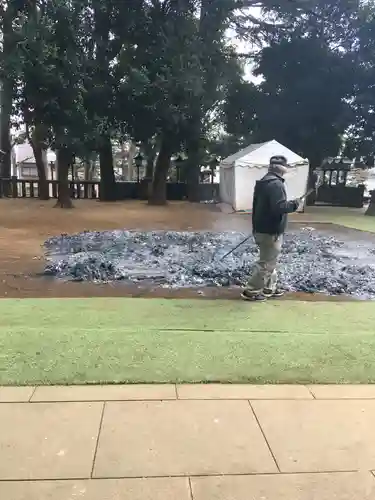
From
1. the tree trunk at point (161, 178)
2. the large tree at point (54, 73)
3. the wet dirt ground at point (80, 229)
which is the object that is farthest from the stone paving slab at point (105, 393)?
the tree trunk at point (161, 178)

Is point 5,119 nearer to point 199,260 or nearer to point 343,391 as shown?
point 199,260

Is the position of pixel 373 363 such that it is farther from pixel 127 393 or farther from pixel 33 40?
pixel 33 40

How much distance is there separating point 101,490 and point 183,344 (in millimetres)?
2124

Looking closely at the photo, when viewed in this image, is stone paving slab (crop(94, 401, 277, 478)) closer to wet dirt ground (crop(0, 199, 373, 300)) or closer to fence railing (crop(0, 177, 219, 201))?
wet dirt ground (crop(0, 199, 373, 300))

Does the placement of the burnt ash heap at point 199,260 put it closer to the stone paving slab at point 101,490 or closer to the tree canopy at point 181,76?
the stone paving slab at point 101,490

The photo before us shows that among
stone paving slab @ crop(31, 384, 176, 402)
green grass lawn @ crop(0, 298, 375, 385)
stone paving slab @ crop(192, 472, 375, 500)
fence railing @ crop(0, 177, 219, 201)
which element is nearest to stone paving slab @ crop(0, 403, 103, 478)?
stone paving slab @ crop(31, 384, 176, 402)

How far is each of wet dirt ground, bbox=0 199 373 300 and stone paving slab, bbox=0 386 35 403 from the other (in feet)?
12.3

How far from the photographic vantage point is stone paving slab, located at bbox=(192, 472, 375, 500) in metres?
2.45

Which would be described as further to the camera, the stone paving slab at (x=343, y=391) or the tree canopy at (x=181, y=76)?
the tree canopy at (x=181, y=76)

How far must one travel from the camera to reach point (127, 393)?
11.6 ft

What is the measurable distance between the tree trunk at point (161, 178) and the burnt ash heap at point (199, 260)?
11984 mm

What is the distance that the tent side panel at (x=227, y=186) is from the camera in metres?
23.1

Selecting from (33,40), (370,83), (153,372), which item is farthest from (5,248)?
(370,83)

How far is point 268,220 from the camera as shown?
663cm
